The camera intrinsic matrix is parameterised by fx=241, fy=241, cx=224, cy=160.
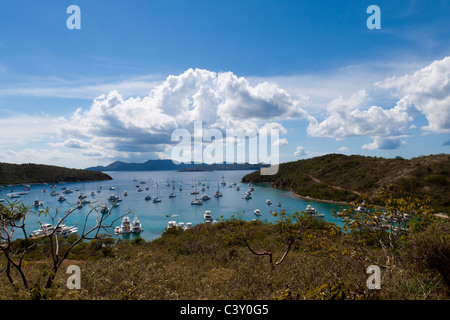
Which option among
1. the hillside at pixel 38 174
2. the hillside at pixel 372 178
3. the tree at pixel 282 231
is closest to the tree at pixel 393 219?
the tree at pixel 282 231

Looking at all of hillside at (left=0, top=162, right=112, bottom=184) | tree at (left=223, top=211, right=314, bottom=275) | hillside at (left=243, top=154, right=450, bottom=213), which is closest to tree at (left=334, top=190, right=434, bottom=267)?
tree at (left=223, top=211, right=314, bottom=275)

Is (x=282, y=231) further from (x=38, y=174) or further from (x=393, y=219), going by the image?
(x=38, y=174)

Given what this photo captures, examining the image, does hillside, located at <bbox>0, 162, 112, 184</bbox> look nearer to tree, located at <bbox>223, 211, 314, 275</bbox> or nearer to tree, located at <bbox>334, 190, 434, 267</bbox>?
tree, located at <bbox>223, 211, 314, 275</bbox>

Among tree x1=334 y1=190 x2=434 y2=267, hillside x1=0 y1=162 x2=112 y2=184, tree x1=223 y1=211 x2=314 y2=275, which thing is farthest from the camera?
hillside x1=0 y1=162 x2=112 y2=184

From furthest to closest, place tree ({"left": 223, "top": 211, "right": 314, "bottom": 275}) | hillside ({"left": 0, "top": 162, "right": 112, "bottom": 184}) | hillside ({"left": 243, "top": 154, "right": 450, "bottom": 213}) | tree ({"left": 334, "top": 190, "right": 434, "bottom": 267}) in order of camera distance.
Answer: hillside ({"left": 0, "top": 162, "right": 112, "bottom": 184}), hillside ({"left": 243, "top": 154, "right": 450, "bottom": 213}), tree ({"left": 223, "top": 211, "right": 314, "bottom": 275}), tree ({"left": 334, "top": 190, "right": 434, "bottom": 267})
